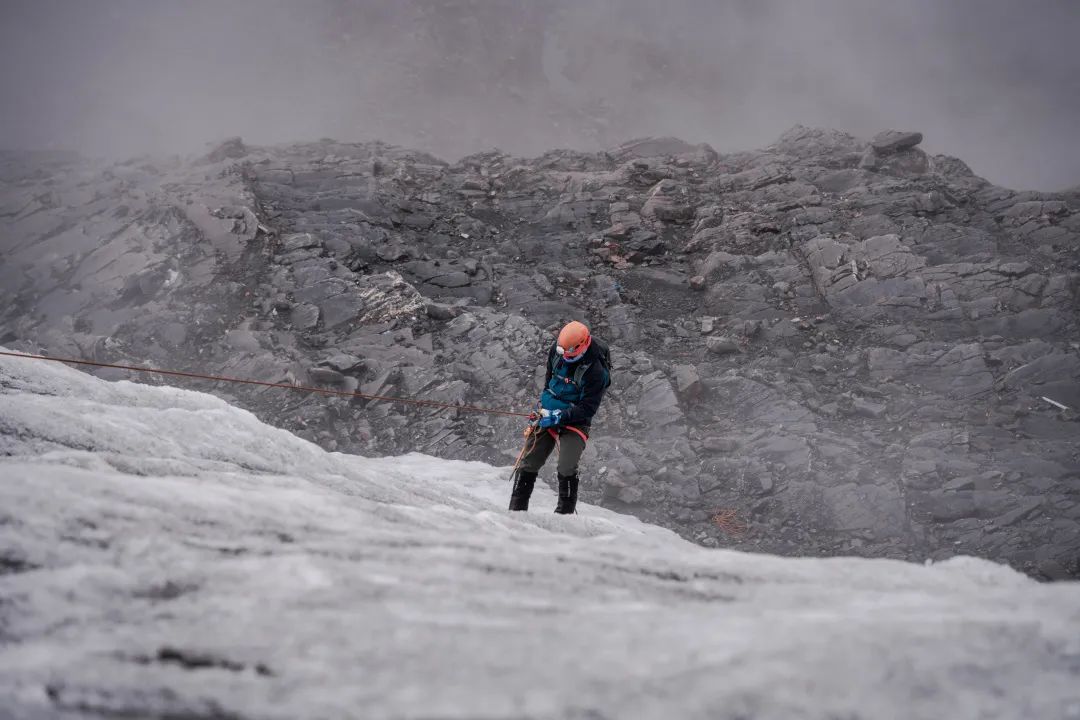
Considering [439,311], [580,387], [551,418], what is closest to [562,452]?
[551,418]

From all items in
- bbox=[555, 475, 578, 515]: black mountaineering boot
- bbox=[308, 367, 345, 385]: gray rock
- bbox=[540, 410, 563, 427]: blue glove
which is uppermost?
bbox=[308, 367, 345, 385]: gray rock

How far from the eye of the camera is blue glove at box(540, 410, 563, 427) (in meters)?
6.56

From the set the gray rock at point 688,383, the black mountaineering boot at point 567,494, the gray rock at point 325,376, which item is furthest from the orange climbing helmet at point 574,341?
the gray rock at point 325,376

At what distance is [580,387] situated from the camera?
6531mm

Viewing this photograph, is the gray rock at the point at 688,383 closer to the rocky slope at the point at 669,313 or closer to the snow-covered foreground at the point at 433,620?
the rocky slope at the point at 669,313

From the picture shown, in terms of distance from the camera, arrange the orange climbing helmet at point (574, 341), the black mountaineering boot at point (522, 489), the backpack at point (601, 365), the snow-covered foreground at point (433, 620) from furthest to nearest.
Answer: the black mountaineering boot at point (522, 489) → the backpack at point (601, 365) → the orange climbing helmet at point (574, 341) → the snow-covered foreground at point (433, 620)

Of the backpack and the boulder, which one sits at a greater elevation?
the boulder

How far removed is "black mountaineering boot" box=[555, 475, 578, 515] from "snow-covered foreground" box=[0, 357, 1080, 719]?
9.42 ft

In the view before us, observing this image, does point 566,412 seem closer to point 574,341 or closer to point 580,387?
point 580,387

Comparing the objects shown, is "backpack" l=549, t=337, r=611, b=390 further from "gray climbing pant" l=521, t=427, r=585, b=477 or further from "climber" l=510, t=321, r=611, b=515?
"gray climbing pant" l=521, t=427, r=585, b=477

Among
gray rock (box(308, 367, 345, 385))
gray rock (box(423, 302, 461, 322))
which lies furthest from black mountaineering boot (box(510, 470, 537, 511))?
gray rock (box(423, 302, 461, 322))

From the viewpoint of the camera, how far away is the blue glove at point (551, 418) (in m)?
6.56

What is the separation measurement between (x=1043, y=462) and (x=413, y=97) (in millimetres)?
68606

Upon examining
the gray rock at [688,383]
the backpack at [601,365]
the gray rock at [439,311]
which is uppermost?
the gray rock at [439,311]
